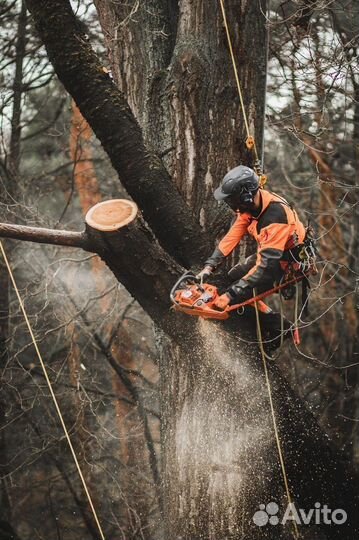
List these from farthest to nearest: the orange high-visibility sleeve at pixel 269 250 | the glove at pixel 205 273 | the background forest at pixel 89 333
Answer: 1. the background forest at pixel 89 333
2. the glove at pixel 205 273
3. the orange high-visibility sleeve at pixel 269 250

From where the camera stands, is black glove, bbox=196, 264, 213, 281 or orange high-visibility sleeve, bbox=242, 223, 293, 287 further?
black glove, bbox=196, 264, 213, 281

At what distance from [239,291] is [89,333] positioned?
6104 mm

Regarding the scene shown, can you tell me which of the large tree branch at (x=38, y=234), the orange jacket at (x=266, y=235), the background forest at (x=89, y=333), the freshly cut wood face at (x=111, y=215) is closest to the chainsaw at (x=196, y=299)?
the orange jacket at (x=266, y=235)

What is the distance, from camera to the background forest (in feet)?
34.2

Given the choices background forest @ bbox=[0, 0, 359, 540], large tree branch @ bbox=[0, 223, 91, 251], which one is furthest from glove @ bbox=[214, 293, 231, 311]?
background forest @ bbox=[0, 0, 359, 540]

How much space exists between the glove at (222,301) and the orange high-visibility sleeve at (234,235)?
361 millimetres

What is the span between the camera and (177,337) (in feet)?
17.8

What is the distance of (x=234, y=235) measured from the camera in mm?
5535

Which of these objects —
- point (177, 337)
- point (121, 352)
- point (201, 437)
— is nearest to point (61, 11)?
point (177, 337)

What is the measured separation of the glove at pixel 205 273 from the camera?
5340 mm

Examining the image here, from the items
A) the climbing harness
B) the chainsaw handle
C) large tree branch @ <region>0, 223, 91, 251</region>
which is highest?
the climbing harness

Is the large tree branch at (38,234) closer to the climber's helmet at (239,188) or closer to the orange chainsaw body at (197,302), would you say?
the orange chainsaw body at (197,302)

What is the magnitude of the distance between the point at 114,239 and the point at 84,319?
20.4 ft

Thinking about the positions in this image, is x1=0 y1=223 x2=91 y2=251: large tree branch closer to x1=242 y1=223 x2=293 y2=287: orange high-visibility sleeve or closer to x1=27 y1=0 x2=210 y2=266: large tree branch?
x1=27 y1=0 x2=210 y2=266: large tree branch
